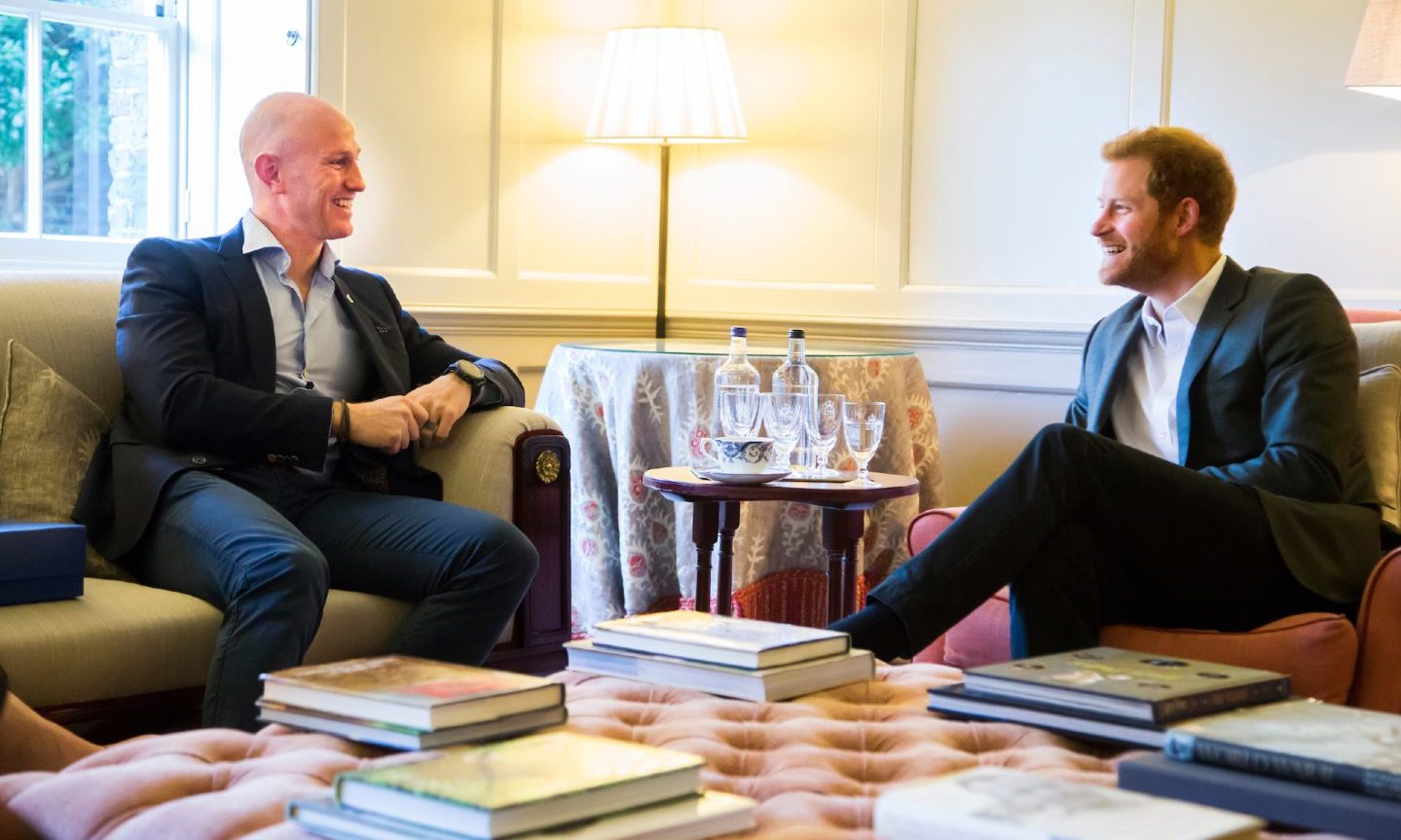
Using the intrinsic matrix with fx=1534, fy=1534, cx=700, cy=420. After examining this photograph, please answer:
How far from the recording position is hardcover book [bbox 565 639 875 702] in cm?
168

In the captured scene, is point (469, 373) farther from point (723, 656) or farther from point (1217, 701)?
point (1217, 701)

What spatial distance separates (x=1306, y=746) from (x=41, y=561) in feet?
5.73

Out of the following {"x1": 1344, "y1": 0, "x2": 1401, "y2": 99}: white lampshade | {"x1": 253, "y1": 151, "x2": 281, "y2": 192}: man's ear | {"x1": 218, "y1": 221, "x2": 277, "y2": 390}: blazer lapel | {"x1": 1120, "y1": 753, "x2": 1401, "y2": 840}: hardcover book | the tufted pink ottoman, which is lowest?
the tufted pink ottoman

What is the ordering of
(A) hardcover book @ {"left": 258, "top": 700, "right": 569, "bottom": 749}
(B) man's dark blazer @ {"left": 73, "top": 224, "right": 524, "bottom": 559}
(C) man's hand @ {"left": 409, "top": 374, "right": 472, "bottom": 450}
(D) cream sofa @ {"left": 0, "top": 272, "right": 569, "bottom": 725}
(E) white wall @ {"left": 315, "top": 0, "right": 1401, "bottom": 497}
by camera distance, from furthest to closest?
(E) white wall @ {"left": 315, "top": 0, "right": 1401, "bottom": 497}, (C) man's hand @ {"left": 409, "top": 374, "right": 472, "bottom": 450}, (B) man's dark blazer @ {"left": 73, "top": 224, "right": 524, "bottom": 559}, (D) cream sofa @ {"left": 0, "top": 272, "right": 569, "bottom": 725}, (A) hardcover book @ {"left": 258, "top": 700, "right": 569, "bottom": 749}

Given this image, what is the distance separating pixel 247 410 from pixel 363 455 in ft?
0.86

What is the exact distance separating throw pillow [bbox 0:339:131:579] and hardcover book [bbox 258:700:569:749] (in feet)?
3.75

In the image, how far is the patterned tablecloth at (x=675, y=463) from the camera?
137 inches

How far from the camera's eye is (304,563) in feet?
7.53

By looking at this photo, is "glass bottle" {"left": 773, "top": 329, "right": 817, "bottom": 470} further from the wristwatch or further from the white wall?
the white wall

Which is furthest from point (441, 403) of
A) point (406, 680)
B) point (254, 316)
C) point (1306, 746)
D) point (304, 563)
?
point (1306, 746)

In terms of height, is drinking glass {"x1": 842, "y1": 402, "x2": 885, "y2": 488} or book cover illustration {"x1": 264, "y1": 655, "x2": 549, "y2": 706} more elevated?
drinking glass {"x1": 842, "y1": 402, "x2": 885, "y2": 488}

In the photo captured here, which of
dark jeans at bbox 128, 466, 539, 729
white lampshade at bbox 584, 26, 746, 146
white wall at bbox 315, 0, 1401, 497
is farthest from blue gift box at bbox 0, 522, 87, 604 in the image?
white lampshade at bbox 584, 26, 746, 146

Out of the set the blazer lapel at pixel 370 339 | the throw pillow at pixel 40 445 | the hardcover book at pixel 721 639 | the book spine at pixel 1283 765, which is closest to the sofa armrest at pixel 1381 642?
the hardcover book at pixel 721 639

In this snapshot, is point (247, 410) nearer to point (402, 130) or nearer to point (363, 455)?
point (363, 455)
